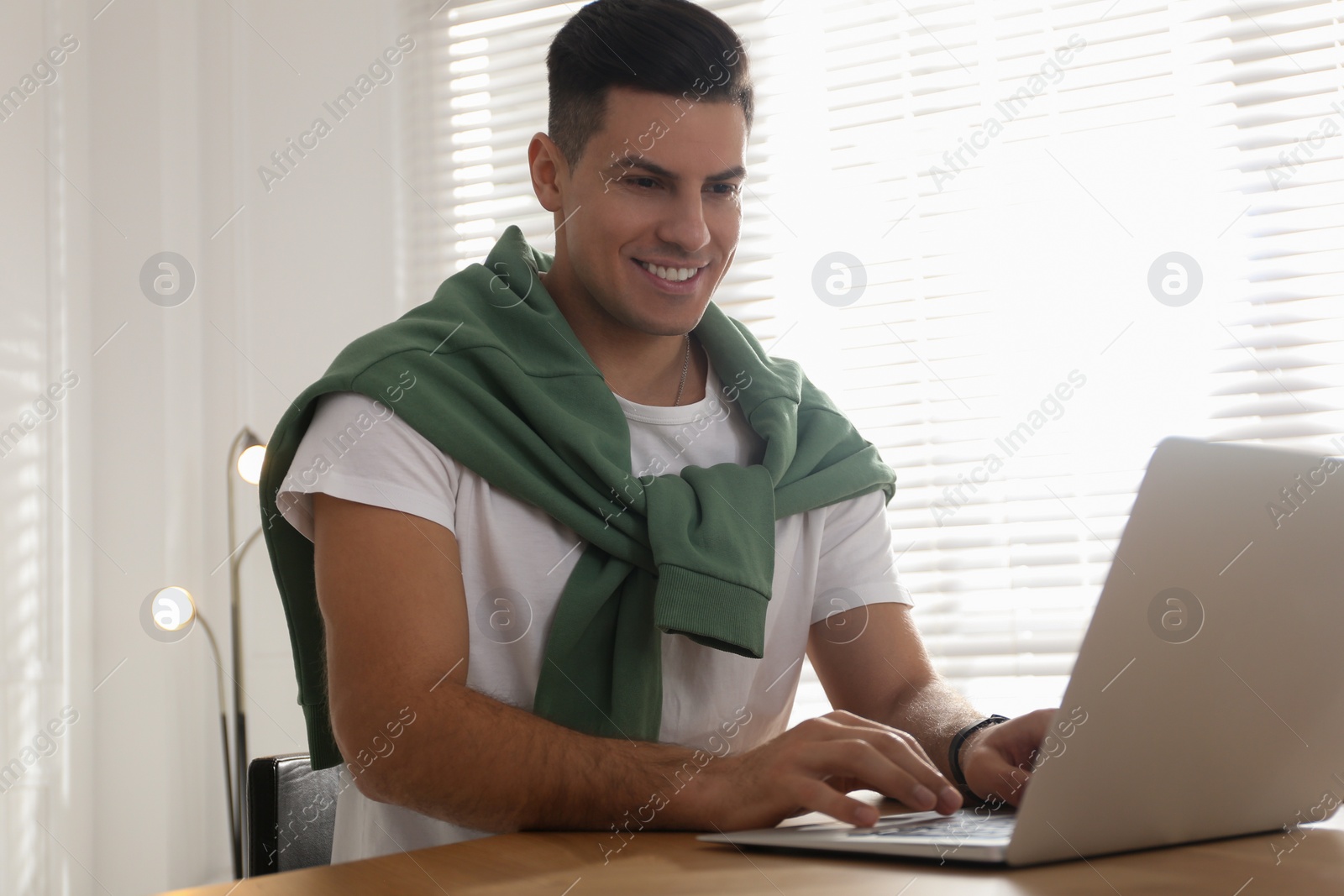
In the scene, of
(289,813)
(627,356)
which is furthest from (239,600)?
(627,356)

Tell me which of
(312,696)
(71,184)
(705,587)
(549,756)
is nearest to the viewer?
(549,756)

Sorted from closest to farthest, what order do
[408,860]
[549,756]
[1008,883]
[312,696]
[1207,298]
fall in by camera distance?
[1008,883]
[408,860]
[549,756]
[312,696]
[1207,298]

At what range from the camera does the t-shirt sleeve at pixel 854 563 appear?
4.49ft

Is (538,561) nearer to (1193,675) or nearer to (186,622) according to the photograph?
(1193,675)

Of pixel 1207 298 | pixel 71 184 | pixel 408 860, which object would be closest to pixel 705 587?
pixel 408 860

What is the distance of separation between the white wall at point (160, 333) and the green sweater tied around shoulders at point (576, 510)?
1494mm

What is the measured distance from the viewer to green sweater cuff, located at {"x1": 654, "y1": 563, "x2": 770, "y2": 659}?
103 centimetres

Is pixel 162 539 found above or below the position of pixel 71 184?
below

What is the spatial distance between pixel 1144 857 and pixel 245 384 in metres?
2.41

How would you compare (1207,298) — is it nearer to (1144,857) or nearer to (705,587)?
(705,587)

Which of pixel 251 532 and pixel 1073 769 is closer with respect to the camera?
pixel 1073 769

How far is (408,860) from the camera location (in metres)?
0.70

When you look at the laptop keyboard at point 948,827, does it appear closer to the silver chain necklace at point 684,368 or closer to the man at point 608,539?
the man at point 608,539

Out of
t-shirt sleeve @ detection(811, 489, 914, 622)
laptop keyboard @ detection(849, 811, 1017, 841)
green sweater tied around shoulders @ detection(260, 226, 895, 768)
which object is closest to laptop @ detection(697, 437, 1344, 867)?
laptop keyboard @ detection(849, 811, 1017, 841)
